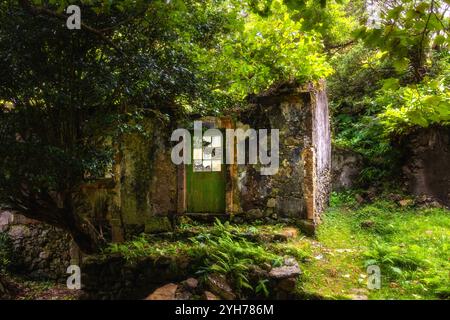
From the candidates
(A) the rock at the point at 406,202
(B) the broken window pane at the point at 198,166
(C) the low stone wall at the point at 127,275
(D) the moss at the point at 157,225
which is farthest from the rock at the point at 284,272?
(A) the rock at the point at 406,202

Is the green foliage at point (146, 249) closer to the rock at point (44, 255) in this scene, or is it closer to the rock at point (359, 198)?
the rock at point (44, 255)

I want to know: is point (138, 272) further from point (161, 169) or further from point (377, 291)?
point (377, 291)

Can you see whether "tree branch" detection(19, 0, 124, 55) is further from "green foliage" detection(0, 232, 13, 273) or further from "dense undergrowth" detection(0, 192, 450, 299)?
"green foliage" detection(0, 232, 13, 273)

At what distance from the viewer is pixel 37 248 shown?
919 cm

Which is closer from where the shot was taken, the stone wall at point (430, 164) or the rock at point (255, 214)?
the rock at point (255, 214)

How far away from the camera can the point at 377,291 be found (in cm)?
570

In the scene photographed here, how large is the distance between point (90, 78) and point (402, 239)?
7.22 meters

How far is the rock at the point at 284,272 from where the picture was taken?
19.5ft

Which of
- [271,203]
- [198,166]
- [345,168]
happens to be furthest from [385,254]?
[345,168]

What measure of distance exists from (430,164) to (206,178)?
685 cm

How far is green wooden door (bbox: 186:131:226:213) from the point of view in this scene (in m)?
8.91

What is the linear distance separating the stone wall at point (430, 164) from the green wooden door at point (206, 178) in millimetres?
6137

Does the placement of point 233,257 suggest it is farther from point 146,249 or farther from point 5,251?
point 5,251
